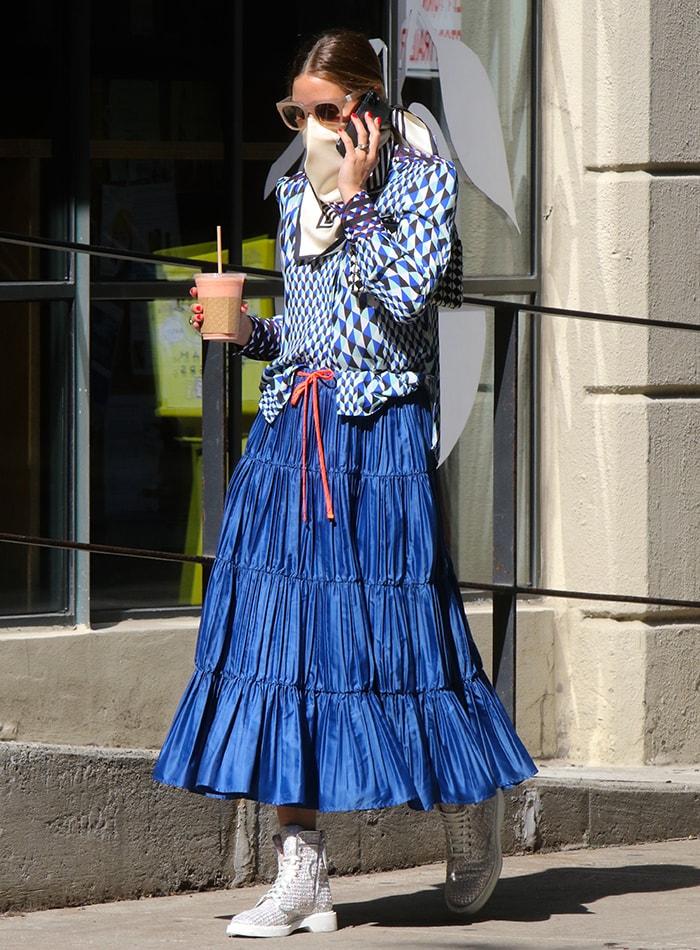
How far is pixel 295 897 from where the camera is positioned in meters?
3.80

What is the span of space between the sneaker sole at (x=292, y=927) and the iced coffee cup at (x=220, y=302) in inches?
49.5

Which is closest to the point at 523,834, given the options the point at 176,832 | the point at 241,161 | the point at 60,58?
the point at 176,832

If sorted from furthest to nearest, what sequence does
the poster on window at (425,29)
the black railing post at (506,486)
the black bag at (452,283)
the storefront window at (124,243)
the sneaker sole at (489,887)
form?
1. the poster on window at (425,29)
2. the storefront window at (124,243)
3. the black railing post at (506,486)
4. the sneaker sole at (489,887)
5. the black bag at (452,283)

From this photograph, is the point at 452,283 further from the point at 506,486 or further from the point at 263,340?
the point at 506,486

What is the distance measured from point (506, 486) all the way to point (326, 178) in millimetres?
1291

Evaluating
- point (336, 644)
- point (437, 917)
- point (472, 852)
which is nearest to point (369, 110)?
point (336, 644)

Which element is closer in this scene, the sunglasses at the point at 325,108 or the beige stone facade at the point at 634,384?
the sunglasses at the point at 325,108

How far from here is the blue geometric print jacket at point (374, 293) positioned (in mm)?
3666

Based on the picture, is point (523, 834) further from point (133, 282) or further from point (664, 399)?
point (133, 282)

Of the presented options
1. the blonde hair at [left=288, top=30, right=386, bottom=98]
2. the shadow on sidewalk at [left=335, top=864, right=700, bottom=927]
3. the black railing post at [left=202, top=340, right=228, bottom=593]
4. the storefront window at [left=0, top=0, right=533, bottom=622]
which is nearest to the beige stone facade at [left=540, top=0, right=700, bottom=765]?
the storefront window at [left=0, top=0, right=533, bottom=622]

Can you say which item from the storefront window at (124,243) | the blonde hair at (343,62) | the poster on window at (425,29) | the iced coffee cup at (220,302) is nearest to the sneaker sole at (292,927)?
the iced coffee cup at (220,302)

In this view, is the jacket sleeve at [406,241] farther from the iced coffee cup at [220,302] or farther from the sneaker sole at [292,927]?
the sneaker sole at [292,927]

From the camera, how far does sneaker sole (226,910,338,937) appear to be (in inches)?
148

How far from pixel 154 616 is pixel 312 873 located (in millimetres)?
2257
